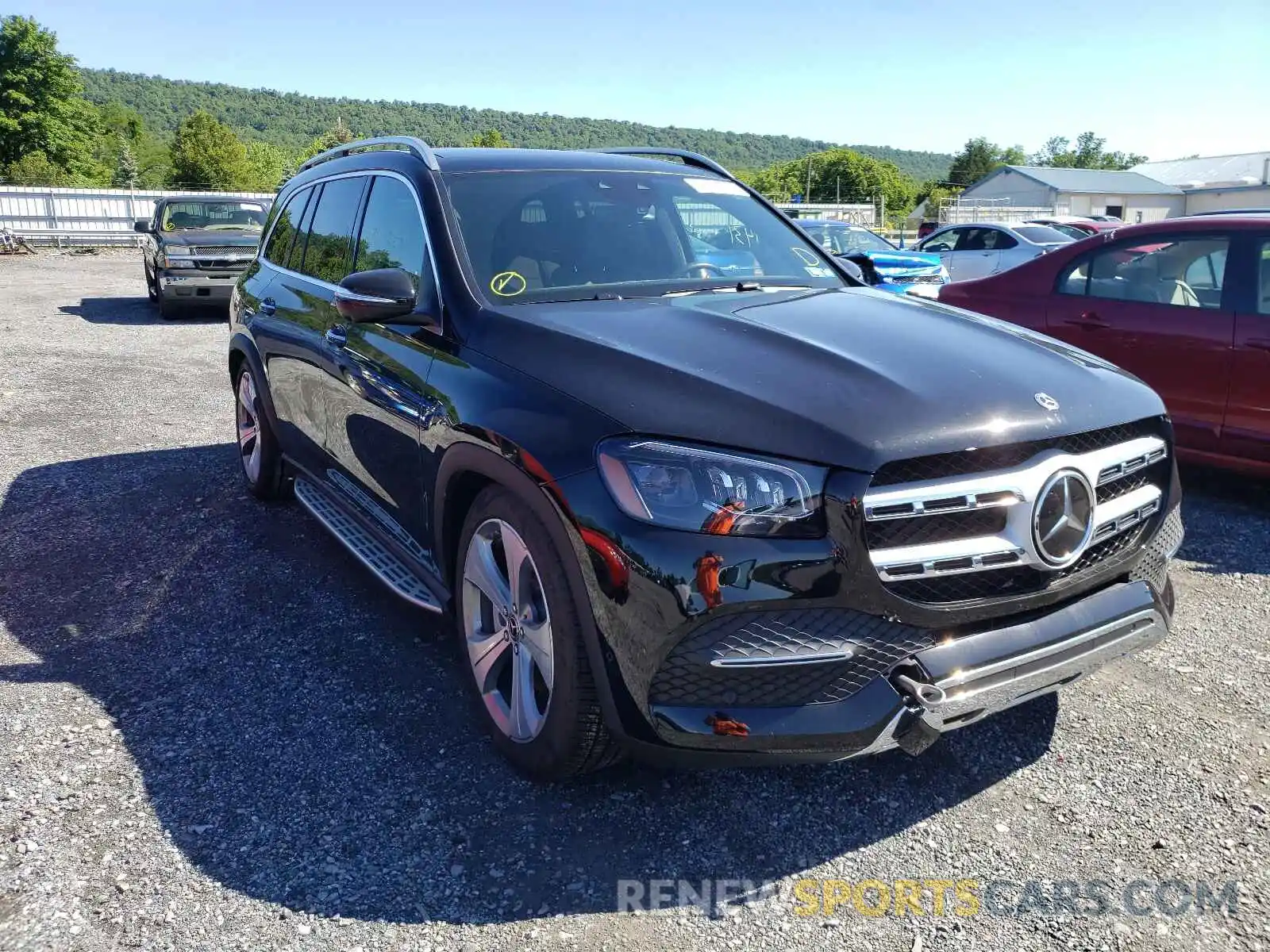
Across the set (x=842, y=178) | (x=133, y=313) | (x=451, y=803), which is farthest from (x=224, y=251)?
(x=842, y=178)

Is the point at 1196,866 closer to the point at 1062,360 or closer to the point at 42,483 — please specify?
the point at 1062,360

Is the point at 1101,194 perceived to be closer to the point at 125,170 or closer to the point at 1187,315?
the point at 125,170

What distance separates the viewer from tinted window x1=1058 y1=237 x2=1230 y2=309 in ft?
18.9

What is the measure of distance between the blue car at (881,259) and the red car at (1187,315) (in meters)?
0.93

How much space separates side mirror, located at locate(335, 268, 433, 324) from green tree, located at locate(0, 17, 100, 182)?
62524 mm

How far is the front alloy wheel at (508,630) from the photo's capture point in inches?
111

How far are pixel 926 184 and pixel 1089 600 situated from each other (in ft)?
379

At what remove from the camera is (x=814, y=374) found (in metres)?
2.70

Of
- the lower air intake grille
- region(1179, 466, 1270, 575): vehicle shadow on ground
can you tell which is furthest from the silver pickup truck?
the lower air intake grille

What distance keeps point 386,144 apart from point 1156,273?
4.51 metres

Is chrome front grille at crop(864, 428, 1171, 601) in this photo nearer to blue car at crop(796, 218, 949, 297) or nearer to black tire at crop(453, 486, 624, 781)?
black tire at crop(453, 486, 624, 781)

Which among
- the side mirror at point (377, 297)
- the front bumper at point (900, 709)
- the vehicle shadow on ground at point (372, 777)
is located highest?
the side mirror at point (377, 297)

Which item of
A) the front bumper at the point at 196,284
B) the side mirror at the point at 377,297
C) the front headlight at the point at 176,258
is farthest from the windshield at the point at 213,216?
the side mirror at the point at 377,297

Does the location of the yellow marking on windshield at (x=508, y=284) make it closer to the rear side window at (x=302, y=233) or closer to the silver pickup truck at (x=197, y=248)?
the rear side window at (x=302, y=233)
